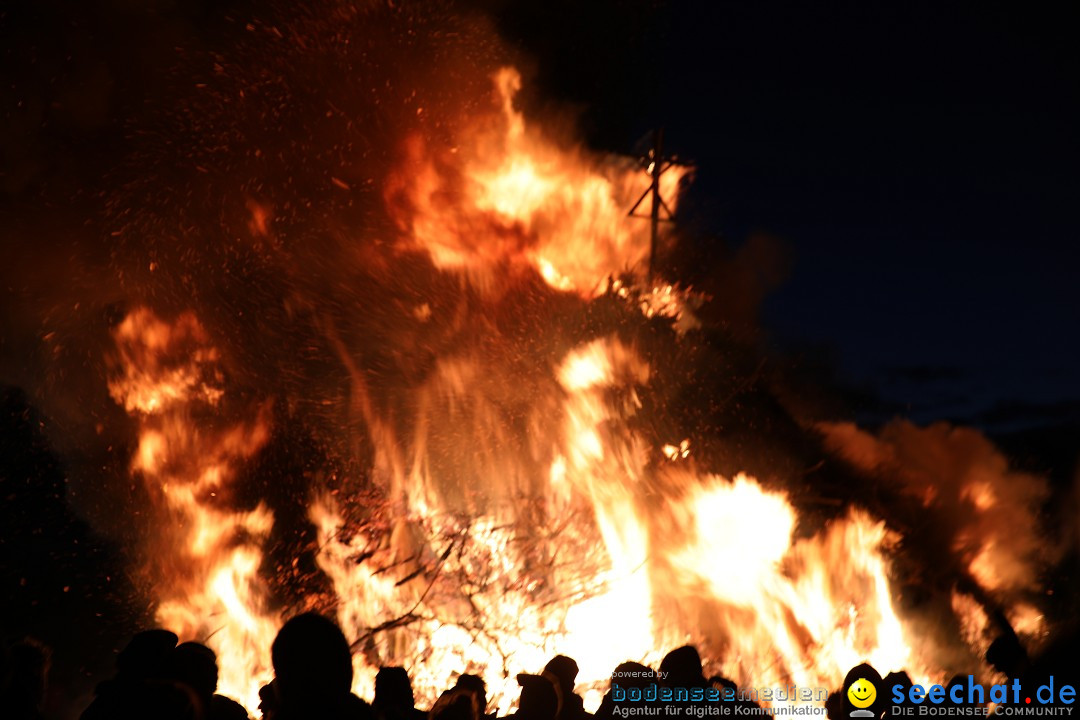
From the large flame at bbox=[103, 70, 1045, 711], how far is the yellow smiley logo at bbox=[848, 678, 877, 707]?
11.1 ft

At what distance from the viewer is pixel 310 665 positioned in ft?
7.32

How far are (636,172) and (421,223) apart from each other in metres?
2.12

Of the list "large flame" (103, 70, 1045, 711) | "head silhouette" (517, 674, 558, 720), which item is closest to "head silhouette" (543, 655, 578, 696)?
"head silhouette" (517, 674, 558, 720)

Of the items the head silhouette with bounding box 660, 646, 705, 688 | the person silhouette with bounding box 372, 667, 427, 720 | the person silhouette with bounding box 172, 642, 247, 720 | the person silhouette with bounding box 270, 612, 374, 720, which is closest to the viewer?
the person silhouette with bounding box 270, 612, 374, 720

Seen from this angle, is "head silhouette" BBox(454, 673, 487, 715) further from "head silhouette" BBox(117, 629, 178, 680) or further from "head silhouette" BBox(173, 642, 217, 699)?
"head silhouette" BBox(117, 629, 178, 680)

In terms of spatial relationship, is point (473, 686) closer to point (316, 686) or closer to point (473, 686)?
point (473, 686)

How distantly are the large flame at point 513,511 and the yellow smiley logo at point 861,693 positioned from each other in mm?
3394

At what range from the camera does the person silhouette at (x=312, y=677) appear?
223 centimetres

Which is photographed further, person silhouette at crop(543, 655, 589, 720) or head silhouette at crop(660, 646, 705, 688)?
person silhouette at crop(543, 655, 589, 720)

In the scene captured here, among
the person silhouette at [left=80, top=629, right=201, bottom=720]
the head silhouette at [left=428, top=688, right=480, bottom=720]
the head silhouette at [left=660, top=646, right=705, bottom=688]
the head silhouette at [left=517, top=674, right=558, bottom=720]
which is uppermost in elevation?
the head silhouette at [left=660, top=646, right=705, bottom=688]

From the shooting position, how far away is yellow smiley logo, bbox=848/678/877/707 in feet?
11.1

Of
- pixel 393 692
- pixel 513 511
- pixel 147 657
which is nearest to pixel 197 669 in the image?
pixel 147 657

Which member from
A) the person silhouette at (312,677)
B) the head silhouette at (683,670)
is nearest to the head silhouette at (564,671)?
the head silhouette at (683,670)

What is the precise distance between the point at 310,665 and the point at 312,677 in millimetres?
32
